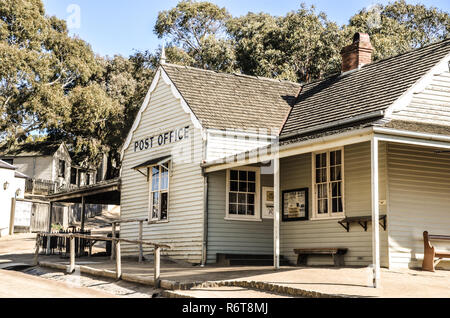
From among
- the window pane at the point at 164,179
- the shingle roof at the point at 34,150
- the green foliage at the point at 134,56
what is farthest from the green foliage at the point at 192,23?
the window pane at the point at 164,179

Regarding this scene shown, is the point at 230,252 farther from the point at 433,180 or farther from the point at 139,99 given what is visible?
the point at 139,99

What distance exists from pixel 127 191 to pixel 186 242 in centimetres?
470

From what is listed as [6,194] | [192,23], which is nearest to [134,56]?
[192,23]

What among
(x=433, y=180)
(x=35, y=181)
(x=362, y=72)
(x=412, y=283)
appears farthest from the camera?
(x=35, y=181)

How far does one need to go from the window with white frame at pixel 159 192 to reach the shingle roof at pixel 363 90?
4172 millimetres

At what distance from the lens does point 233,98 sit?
20406 millimetres

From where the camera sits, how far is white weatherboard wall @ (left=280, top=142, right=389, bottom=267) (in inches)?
589

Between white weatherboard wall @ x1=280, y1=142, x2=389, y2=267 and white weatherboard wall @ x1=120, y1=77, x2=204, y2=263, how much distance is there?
9.03ft

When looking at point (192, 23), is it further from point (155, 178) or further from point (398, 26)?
point (155, 178)

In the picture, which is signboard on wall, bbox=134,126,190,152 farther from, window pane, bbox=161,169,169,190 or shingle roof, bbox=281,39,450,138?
shingle roof, bbox=281,39,450,138

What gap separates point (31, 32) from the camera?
4094 centimetres
